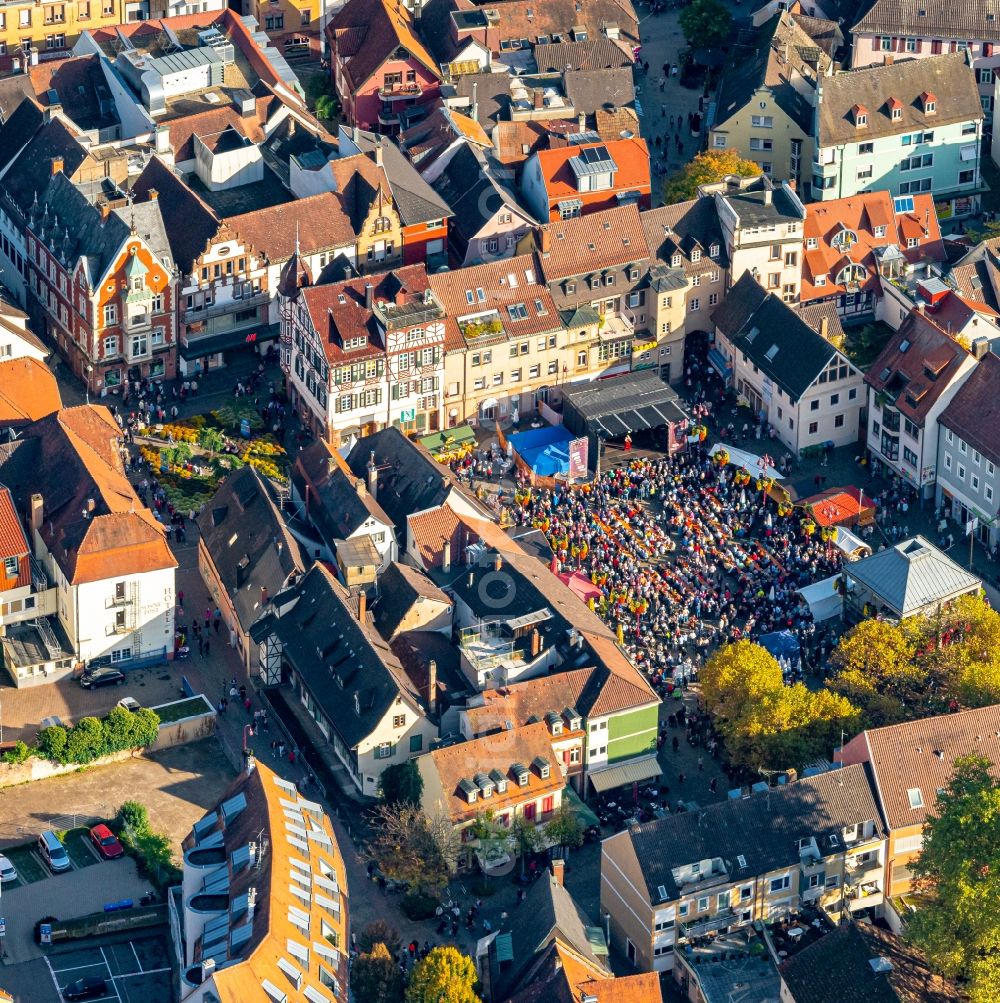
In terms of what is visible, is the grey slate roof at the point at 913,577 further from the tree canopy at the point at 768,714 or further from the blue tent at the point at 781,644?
the tree canopy at the point at 768,714

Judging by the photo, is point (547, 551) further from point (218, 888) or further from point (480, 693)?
point (218, 888)

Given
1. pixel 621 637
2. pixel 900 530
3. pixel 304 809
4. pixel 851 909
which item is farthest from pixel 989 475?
pixel 304 809

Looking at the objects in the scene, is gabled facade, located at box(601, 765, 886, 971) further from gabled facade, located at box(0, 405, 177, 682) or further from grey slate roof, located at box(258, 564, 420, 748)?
gabled facade, located at box(0, 405, 177, 682)

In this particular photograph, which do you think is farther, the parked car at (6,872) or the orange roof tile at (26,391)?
the orange roof tile at (26,391)

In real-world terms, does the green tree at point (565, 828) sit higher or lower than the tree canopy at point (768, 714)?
lower

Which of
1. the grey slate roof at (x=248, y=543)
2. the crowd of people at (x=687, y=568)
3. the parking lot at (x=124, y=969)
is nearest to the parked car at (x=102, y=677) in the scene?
the grey slate roof at (x=248, y=543)

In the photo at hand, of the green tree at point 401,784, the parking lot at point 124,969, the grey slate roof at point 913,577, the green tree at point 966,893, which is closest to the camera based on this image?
the green tree at point 966,893

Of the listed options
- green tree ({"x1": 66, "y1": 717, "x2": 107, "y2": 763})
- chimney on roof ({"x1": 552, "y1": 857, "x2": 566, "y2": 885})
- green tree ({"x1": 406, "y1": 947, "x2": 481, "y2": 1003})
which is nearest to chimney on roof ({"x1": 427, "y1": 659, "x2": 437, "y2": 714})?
chimney on roof ({"x1": 552, "y1": 857, "x2": 566, "y2": 885})
